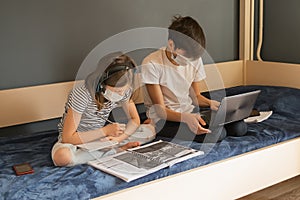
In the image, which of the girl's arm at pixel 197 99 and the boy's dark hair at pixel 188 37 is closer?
the boy's dark hair at pixel 188 37

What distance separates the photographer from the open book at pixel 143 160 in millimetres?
1681

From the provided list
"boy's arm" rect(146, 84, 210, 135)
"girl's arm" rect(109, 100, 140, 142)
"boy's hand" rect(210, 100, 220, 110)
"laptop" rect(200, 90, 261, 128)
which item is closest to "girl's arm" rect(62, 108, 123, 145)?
"girl's arm" rect(109, 100, 140, 142)

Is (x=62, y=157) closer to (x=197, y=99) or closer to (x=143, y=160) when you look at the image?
(x=143, y=160)

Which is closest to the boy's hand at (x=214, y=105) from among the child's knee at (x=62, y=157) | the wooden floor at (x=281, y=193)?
the wooden floor at (x=281, y=193)

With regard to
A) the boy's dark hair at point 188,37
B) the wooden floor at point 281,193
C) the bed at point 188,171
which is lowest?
the wooden floor at point 281,193

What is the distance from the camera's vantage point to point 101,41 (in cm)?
264

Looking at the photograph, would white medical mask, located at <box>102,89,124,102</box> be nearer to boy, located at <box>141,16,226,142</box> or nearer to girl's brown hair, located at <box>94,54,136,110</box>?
girl's brown hair, located at <box>94,54,136,110</box>

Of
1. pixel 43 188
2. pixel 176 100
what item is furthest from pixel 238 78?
pixel 43 188

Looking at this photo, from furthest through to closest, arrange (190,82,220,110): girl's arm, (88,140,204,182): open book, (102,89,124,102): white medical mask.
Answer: (190,82,220,110): girl's arm, (102,89,124,102): white medical mask, (88,140,204,182): open book

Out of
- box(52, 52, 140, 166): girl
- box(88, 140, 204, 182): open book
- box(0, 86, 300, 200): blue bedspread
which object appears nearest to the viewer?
box(0, 86, 300, 200): blue bedspread

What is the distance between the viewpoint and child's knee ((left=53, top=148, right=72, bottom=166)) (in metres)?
1.75

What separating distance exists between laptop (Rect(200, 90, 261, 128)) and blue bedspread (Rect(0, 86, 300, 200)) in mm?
99

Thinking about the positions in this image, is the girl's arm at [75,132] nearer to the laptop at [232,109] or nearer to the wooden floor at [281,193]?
the laptop at [232,109]

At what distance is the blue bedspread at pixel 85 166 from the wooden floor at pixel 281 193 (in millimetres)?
301
